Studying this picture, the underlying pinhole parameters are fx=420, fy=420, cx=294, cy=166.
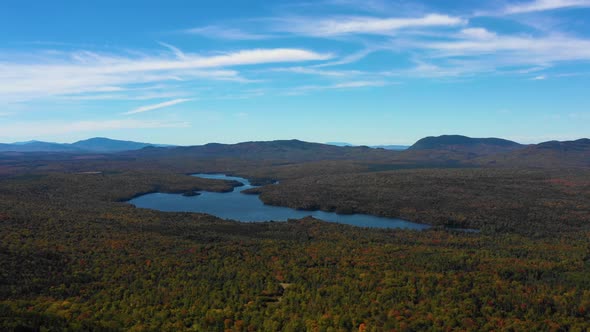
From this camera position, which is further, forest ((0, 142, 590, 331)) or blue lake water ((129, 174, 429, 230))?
blue lake water ((129, 174, 429, 230))

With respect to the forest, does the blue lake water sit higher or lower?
lower

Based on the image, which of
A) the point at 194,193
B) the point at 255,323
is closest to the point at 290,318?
the point at 255,323

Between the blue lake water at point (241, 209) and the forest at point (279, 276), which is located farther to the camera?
the blue lake water at point (241, 209)

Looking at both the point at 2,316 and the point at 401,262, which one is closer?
the point at 2,316

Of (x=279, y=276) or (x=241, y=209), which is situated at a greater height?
(x=279, y=276)

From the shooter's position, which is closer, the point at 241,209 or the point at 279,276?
the point at 279,276

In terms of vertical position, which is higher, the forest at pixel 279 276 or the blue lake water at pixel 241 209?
the forest at pixel 279 276

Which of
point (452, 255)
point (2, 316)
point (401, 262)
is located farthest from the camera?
point (452, 255)

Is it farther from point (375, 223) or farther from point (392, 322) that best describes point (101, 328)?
point (375, 223)
